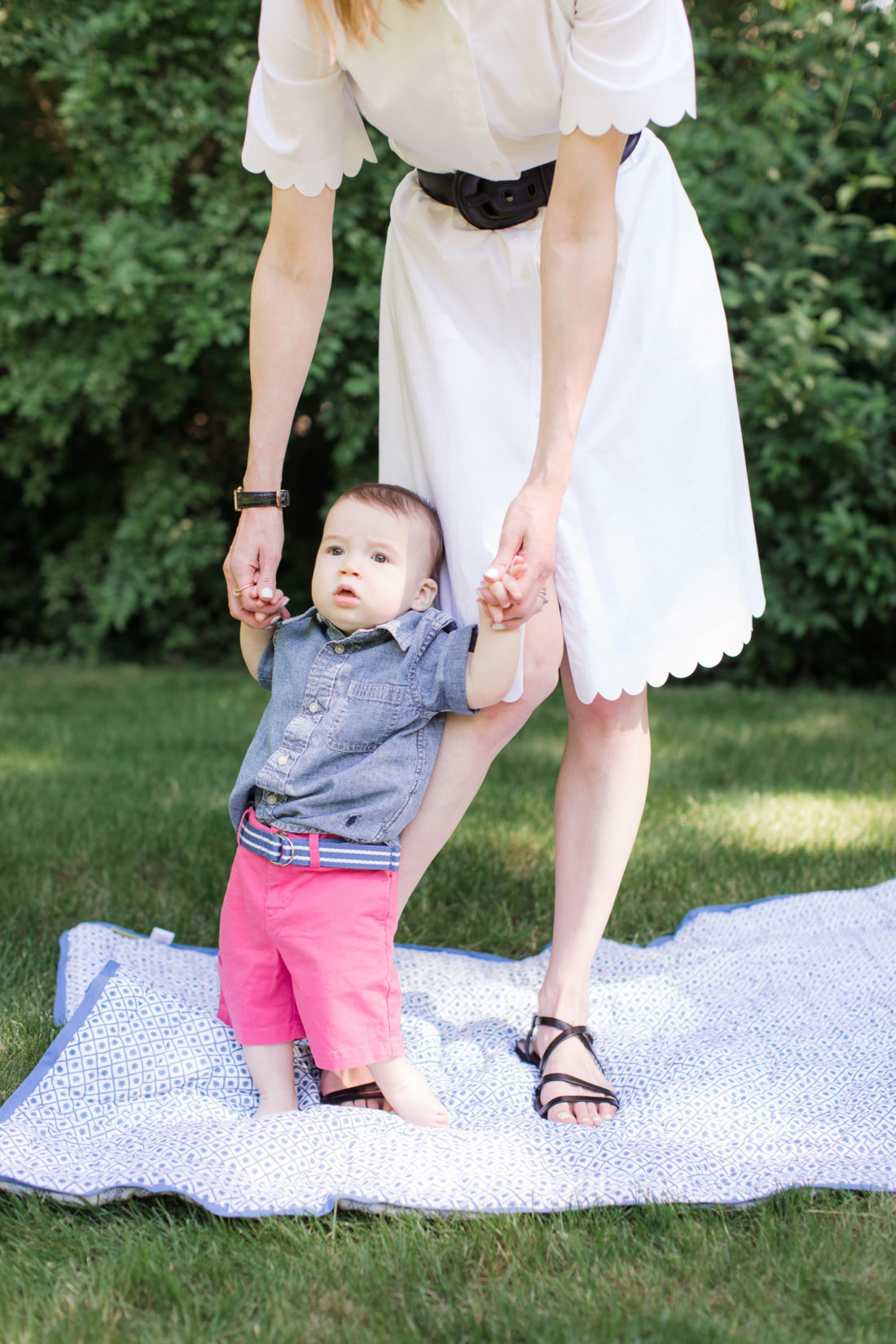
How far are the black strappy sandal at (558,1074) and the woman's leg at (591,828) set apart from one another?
0.6 inches

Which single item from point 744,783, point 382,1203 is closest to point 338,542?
point 382,1203

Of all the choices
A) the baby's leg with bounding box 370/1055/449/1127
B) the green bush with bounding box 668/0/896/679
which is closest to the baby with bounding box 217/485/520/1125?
the baby's leg with bounding box 370/1055/449/1127


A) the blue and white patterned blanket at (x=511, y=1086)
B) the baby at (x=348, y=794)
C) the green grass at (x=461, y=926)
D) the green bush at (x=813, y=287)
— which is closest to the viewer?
the green grass at (x=461, y=926)

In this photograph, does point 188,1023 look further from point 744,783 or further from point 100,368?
point 100,368

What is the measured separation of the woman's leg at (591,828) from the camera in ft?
5.55

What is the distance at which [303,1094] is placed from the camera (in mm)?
1625

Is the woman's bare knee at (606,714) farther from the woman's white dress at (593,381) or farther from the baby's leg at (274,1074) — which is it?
the baby's leg at (274,1074)

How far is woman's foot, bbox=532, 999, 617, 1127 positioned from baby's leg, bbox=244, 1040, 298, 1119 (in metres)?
0.34

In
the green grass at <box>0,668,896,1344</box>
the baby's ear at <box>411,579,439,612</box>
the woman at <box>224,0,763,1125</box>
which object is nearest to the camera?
the green grass at <box>0,668,896,1344</box>

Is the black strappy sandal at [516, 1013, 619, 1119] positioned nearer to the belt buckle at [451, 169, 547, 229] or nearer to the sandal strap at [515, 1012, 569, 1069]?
the sandal strap at [515, 1012, 569, 1069]

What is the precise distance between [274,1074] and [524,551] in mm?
792

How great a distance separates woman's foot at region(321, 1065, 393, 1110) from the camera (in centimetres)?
156

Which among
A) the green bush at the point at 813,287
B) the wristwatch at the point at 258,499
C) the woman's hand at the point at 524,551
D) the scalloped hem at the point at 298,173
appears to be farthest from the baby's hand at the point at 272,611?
the green bush at the point at 813,287

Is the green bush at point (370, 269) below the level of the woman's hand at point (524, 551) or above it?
above
